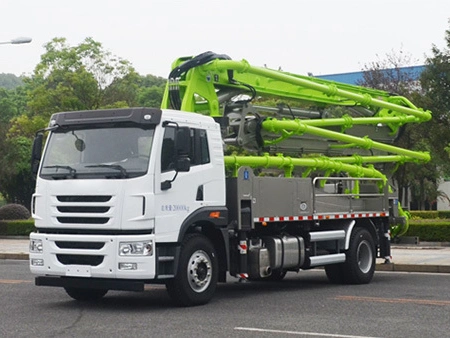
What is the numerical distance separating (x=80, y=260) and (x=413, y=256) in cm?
1189

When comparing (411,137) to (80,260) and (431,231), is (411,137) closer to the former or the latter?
(431,231)

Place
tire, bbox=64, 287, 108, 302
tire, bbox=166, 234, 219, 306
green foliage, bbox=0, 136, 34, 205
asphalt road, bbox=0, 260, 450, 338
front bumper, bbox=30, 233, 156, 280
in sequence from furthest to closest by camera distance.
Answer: green foliage, bbox=0, 136, 34, 205 < tire, bbox=64, 287, 108, 302 < tire, bbox=166, 234, 219, 306 < front bumper, bbox=30, 233, 156, 280 < asphalt road, bbox=0, 260, 450, 338

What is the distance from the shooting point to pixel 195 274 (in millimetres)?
12805

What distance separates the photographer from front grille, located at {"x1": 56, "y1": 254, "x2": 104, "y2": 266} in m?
12.4

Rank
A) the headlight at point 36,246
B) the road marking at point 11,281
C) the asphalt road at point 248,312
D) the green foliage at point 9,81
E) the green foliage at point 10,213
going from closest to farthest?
the asphalt road at point 248,312 < the headlight at point 36,246 < the road marking at point 11,281 < the green foliage at point 10,213 < the green foliage at point 9,81

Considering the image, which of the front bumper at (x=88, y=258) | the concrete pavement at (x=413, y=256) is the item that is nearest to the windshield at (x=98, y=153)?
the front bumper at (x=88, y=258)

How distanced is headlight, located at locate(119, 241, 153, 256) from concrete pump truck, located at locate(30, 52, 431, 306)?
0.09 ft

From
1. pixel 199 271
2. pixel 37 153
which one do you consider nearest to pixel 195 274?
pixel 199 271

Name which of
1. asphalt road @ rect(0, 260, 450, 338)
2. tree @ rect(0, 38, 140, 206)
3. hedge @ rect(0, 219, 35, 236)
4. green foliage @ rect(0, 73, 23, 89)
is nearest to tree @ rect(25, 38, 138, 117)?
tree @ rect(0, 38, 140, 206)

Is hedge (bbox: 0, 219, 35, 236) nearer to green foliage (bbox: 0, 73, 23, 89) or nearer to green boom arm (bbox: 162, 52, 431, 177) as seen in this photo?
green boom arm (bbox: 162, 52, 431, 177)

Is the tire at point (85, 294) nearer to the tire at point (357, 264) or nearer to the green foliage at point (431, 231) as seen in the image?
the tire at point (357, 264)

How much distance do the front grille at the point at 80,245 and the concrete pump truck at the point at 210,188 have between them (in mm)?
15

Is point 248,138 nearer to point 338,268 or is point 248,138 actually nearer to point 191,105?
point 191,105

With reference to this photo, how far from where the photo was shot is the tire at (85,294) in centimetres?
1371
